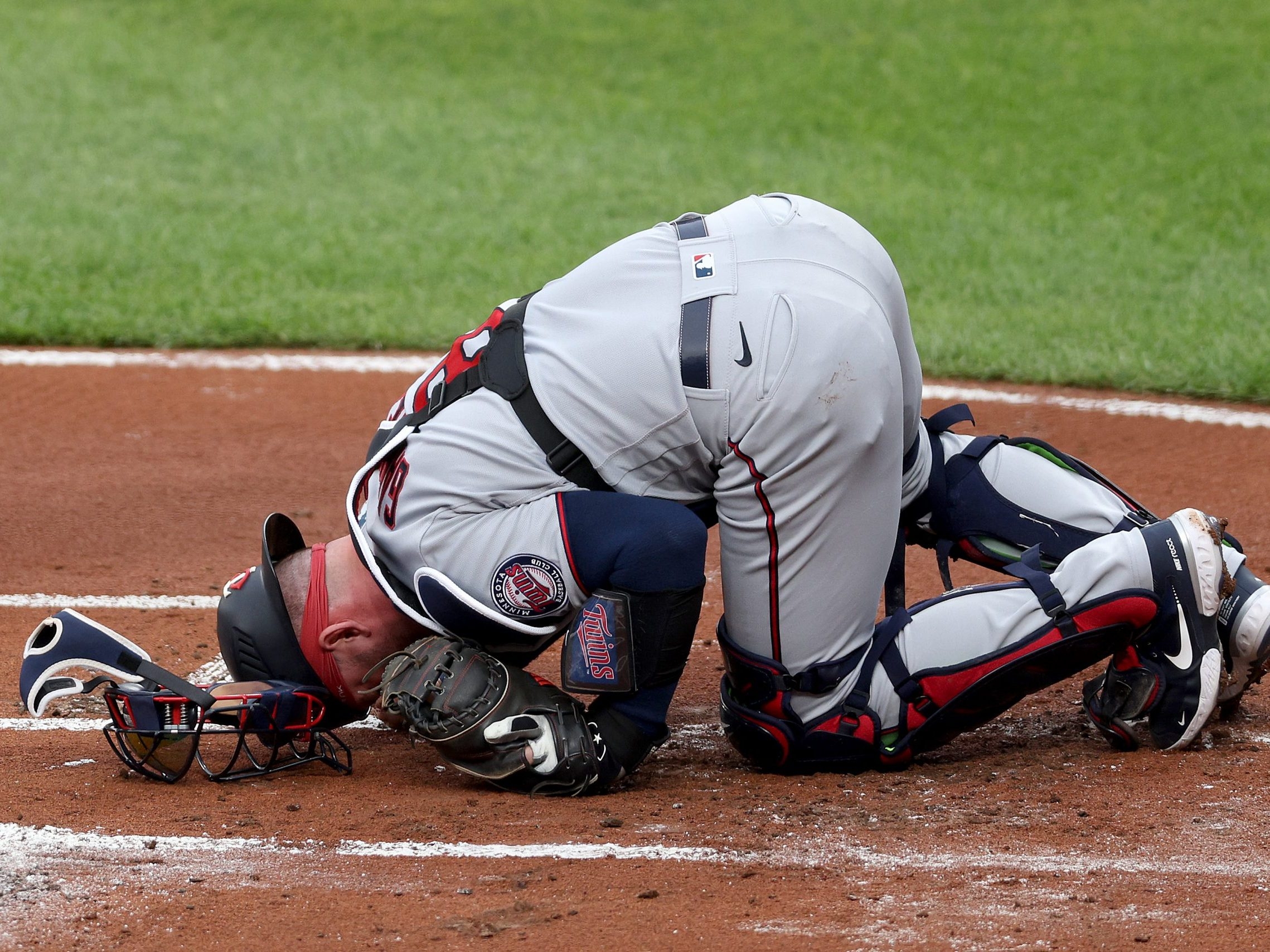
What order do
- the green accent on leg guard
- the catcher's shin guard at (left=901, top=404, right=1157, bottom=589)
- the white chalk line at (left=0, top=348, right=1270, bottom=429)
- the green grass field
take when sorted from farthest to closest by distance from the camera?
the green grass field, the white chalk line at (left=0, top=348, right=1270, bottom=429), the green accent on leg guard, the catcher's shin guard at (left=901, top=404, right=1157, bottom=589)

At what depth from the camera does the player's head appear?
300 cm

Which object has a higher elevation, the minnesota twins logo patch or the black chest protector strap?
the black chest protector strap

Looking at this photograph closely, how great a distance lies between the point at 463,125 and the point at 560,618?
8625 millimetres

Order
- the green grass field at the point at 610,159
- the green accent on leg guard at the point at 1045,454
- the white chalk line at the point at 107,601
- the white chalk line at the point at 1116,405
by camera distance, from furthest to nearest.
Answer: the green grass field at the point at 610,159 → the white chalk line at the point at 1116,405 → the white chalk line at the point at 107,601 → the green accent on leg guard at the point at 1045,454

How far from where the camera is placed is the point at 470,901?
2.39m

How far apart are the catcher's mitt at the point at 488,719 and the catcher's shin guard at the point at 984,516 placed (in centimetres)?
103

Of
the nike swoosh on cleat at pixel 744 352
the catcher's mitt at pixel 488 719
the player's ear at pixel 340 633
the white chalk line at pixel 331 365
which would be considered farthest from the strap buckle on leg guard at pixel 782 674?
the white chalk line at pixel 331 365

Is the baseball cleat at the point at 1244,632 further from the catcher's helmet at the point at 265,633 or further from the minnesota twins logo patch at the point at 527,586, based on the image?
the catcher's helmet at the point at 265,633

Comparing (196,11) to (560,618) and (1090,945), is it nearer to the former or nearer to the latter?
(560,618)

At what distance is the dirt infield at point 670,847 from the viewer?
7.52 ft

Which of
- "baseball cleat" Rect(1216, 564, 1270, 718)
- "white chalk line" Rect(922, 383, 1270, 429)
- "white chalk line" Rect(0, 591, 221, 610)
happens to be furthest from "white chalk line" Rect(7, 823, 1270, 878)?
"white chalk line" Rect(922, 383, 1270, 429)

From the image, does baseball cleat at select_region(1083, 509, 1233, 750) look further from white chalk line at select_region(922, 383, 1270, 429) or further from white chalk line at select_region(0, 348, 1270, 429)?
white chalk line at select_region(0, 348, 1270, 429)

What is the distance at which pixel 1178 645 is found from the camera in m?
2.93

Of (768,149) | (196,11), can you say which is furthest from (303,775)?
(196,11)
